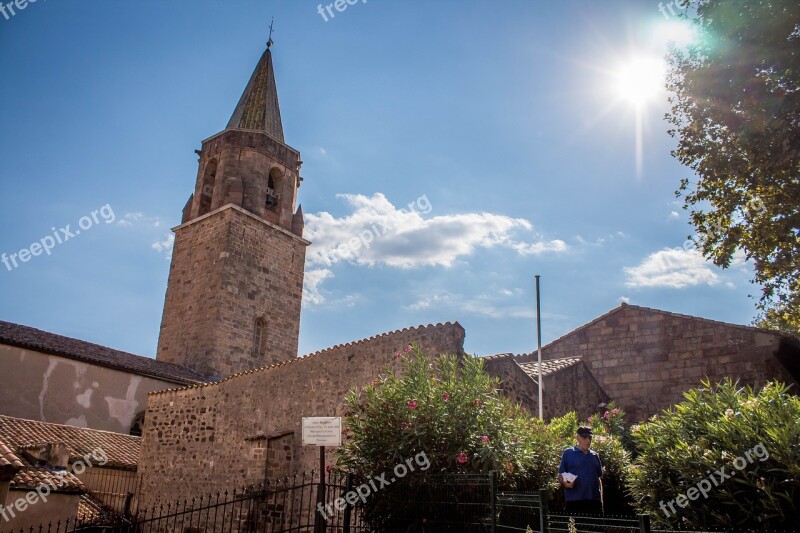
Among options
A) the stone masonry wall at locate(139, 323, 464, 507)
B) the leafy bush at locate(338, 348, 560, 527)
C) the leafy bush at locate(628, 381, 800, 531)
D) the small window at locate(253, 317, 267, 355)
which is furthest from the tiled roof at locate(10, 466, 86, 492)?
the small window at locate(253, 317, 267, 355)

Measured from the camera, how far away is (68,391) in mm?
17984

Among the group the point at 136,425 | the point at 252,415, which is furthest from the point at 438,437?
the point at 136,425

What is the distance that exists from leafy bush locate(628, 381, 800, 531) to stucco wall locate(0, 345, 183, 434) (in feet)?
55.9

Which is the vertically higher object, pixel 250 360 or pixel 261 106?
pixel 261 106

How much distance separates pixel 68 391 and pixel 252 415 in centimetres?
810

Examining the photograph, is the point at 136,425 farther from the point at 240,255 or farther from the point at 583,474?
the point at 583,474

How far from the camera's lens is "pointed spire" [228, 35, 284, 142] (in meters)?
26.4

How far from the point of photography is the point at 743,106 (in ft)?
33.5

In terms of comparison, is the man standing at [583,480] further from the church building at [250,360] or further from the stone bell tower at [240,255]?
the stone bell tower at [240,255]

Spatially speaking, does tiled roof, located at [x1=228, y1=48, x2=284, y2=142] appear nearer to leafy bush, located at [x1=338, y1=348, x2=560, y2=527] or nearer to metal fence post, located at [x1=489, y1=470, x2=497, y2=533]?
leafy bush, located at [x1=338, y1=348, x2=560, y2=527]

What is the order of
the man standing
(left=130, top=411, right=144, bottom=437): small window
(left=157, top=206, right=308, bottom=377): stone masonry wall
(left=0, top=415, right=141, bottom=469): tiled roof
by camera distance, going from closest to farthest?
the man standing
(left=0, top=415, right=141, bottom=469): tiled roof
(left=130, top=411, right=144, bottom=437): small window
(left=157, top=206, right=308, bottom=377): stone masonry wall

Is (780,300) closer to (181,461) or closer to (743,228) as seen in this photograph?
(743,228)

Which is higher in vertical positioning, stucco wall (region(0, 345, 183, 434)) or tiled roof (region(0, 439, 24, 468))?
stucco wall (region(0, 345, 183, 434))

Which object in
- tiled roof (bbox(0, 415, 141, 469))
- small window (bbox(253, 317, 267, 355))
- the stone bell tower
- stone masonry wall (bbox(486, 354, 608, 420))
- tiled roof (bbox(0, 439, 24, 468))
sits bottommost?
tiled roof (bbox(0, 439, 24, 468))
